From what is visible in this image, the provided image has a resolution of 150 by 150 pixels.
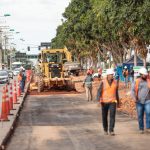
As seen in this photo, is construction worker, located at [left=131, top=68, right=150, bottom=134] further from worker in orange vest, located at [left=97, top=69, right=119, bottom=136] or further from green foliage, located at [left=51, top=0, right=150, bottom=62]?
green foliage, located at [left=51, top=0, right=150, bottom=62]

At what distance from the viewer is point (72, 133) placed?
690 inches

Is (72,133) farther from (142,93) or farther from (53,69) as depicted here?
(53,69)

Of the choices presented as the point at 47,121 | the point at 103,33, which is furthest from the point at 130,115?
the point at 103,33

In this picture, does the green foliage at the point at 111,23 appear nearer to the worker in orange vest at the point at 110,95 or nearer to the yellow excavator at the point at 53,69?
the worker in orange vest at the point at 110,95

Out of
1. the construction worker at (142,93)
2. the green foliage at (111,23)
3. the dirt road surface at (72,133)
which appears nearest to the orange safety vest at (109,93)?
the construction worker at (142,93)

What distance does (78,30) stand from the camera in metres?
45.7

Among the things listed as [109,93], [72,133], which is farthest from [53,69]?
[109,93]

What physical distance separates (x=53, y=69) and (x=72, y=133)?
24.9 meters

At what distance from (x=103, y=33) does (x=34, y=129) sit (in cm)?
2305

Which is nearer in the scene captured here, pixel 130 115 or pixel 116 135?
pixel 116 135

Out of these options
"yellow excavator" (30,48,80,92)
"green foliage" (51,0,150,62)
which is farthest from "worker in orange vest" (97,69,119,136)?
"yellow excavator" (30,48,80,92)

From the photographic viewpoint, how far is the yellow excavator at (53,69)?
41947mm

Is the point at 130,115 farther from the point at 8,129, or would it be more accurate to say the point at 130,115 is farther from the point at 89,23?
the point at 89,23

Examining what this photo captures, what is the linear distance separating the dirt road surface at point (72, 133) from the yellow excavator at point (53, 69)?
15.9m
